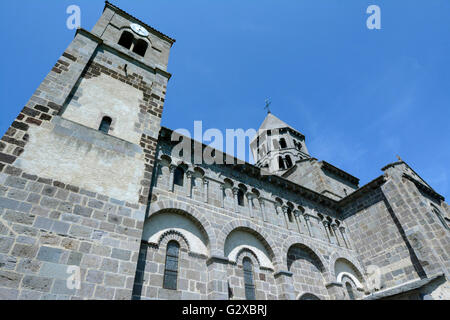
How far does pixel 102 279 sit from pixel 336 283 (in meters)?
10.2

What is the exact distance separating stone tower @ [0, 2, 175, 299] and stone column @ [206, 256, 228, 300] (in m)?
3.08

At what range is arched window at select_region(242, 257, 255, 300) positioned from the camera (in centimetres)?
927

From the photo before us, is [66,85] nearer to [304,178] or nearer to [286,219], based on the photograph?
[286,219]

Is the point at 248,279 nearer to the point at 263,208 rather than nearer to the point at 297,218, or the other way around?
the point at 263,208

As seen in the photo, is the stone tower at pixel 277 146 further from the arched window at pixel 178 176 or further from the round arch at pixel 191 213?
the round arch at pixel 191 213

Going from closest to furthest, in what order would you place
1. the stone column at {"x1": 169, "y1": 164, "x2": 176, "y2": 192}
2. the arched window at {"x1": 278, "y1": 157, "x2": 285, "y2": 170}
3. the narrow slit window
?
the stone column at {"x1": 169, "y1": 164, "x2": 176, "y2": 192}, the narrow slit window, the arched window at {"x1": 278, "y1": 157, "x2": 285, "y2": 170}

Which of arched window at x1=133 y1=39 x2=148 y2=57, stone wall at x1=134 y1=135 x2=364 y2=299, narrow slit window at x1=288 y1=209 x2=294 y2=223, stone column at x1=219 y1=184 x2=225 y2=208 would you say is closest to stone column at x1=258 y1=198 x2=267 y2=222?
stone wall at x1=134 y1=135 x2=364 y2=299

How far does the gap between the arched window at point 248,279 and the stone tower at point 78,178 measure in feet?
15.9

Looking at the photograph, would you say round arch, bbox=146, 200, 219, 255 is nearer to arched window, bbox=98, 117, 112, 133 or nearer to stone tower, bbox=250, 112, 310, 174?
arched window, bbox=98, 117, 112, 133

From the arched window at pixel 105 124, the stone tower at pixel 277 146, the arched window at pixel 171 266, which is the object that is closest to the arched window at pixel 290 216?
the arched window at pixel 171 266

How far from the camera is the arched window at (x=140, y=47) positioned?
12.7 metres

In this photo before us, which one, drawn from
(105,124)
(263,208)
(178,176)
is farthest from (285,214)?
(105,124)

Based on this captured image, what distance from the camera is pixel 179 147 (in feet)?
36.2
